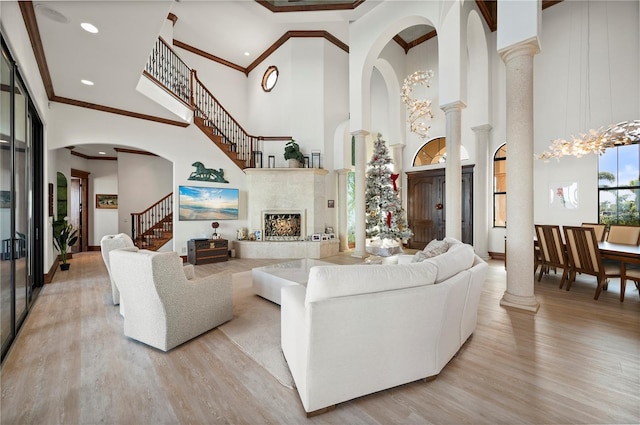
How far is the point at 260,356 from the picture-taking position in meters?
2.59

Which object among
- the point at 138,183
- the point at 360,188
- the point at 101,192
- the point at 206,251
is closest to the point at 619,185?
the point at 360,188

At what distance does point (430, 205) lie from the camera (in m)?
9.14

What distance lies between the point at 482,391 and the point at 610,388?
0.98 metres

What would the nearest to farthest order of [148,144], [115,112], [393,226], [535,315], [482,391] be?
[482,391] → [535,315] → [115,112] → [148,144] → [393,226]

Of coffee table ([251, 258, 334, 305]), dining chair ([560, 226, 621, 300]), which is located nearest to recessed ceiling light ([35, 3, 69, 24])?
coffee table ([251, 258, 334, 305])

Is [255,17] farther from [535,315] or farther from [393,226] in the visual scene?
[535,315]

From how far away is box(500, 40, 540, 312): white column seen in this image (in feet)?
12.1

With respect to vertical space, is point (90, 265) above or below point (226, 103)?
below

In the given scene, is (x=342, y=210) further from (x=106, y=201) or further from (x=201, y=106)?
(x=106, y=201)

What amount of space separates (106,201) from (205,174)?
15.9 ft

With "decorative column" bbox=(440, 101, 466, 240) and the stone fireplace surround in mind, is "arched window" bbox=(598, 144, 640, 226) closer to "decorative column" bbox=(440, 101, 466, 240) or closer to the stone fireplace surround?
"decorative column" bbox=(440, 101, 466, 240)

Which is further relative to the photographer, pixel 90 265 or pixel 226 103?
pixel 226 103

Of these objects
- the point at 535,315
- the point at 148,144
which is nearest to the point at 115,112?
the point at 148,144

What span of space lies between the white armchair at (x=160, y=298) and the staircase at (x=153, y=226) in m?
5.78
